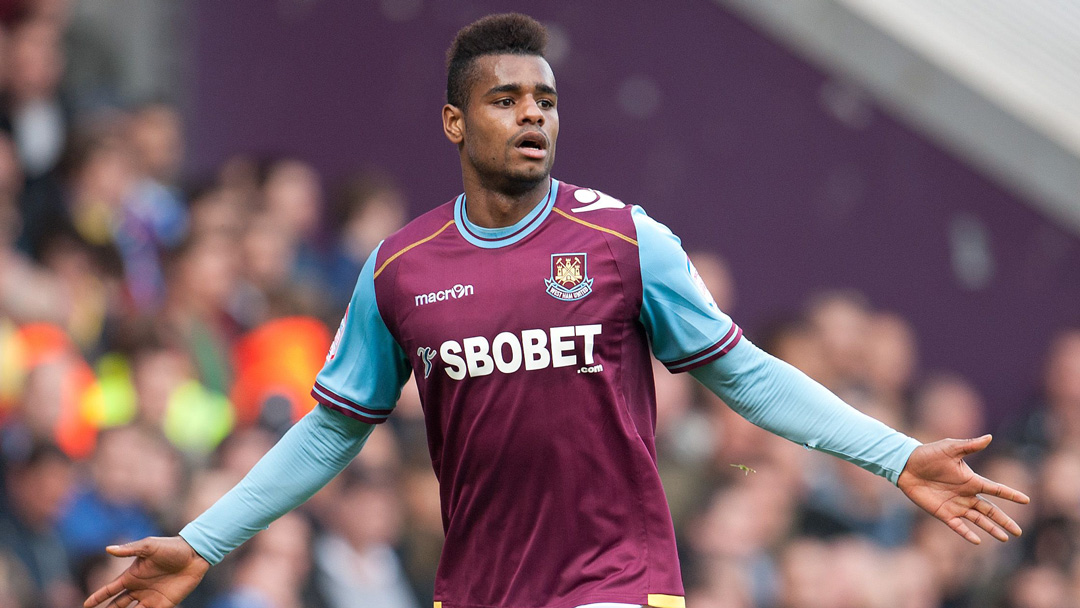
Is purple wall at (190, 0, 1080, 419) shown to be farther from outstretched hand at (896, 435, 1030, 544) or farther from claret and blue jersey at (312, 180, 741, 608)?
outstretched hand at (896, 435, 1030, 544)

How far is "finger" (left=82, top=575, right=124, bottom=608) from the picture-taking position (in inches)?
156

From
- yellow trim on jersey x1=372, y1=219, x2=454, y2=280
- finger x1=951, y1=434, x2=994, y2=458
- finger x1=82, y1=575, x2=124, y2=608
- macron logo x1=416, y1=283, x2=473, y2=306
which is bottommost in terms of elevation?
finger x1=82, y1=575, x2=124, y2=608

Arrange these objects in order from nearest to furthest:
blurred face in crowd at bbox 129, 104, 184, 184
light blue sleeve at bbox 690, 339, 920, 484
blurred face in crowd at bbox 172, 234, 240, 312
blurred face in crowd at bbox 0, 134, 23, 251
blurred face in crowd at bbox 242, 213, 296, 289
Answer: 1. light blue sleeve at bbox 690, 339, 920, 484
2. blurred face in crowd at bbox 0, 134, 23, 251
3. blurred face in crowd at bbox 172, 234, 240, 312
4. blurred face in crowd at bbox 129, 104, 184, 184
5. blurred face in crowd at bbox 242, 213, 296, 289

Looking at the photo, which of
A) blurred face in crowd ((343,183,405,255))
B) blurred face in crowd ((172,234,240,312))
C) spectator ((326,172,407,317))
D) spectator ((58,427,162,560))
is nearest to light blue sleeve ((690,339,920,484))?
spectator ((58,427,162,560))

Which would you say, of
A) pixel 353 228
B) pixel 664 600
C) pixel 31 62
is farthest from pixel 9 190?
pixel 664 600

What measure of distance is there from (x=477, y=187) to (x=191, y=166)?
517 centimetres

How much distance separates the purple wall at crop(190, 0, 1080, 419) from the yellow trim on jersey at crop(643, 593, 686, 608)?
5.80 metres

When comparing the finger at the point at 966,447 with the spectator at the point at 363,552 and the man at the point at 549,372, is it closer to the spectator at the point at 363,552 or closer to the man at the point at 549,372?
the man at the point at 549,372

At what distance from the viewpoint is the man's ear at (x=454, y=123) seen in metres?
3.98

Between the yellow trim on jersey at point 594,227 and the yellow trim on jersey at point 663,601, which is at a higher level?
the yellow trim on jersey at point 594,227

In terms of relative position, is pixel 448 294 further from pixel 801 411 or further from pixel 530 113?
pixel 801 411

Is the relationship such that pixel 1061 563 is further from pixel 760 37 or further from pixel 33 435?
pixel 33 435

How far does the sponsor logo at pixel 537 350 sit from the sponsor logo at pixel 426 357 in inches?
4.7

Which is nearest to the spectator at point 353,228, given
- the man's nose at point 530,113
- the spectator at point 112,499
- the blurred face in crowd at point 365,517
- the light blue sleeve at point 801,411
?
the blurred face in crowd at point 365,517
